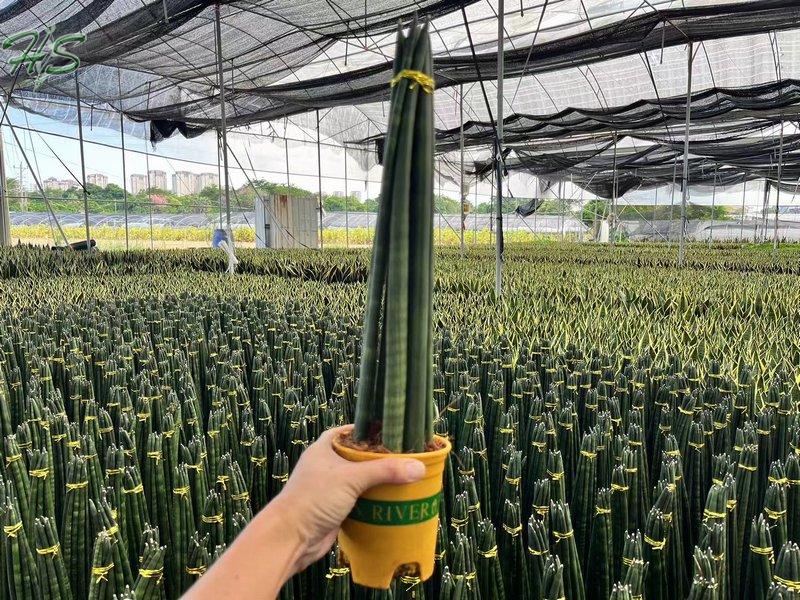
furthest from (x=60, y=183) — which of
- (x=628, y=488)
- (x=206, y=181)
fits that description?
(x=628, y=488)

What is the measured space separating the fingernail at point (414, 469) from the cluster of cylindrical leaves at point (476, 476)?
263 millimetres

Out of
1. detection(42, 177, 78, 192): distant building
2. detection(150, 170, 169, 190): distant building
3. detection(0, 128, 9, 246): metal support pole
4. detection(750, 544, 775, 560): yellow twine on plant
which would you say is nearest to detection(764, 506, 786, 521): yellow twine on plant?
detection(750, 544, 775, 560): yellow twine on plant

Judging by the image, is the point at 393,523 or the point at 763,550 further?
the point at 763,550

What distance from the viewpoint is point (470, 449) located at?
1.76 m

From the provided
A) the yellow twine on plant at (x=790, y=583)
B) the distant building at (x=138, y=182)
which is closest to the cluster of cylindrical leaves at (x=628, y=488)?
the yellow twine on plant at (x=790, y=583)

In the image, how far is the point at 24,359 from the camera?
10.9 feet

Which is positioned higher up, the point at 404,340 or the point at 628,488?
the point at 404,340

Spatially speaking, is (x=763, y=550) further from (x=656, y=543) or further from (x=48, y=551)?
(x=48, y=551)

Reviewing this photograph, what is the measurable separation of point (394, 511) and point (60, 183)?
33.4 m

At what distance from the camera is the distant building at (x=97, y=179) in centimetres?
2431

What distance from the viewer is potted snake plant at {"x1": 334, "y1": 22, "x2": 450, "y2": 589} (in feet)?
2.37

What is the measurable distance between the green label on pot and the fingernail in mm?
45

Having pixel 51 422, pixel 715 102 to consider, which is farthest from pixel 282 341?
pixel 715 102

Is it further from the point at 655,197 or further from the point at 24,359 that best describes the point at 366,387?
the point at 655,197
